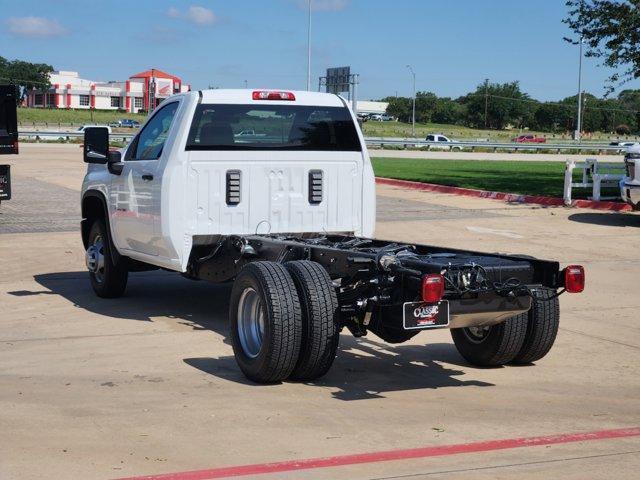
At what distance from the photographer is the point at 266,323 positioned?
738 centimetres

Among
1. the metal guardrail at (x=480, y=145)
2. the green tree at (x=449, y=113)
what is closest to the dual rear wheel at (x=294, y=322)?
the metal guardrail at (x=480, y=145)

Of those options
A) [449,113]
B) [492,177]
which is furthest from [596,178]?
[449,113]

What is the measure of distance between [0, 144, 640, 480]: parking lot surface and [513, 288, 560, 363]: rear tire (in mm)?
204

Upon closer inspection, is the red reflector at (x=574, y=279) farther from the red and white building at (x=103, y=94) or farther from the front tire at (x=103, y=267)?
the red and white building at (x=103, y=94)

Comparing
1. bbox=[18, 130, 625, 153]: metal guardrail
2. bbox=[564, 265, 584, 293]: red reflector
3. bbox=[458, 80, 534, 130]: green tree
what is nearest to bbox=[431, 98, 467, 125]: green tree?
bbox=[458, 80, 534, 130]: green tree

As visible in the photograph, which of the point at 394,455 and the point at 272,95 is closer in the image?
the point at 394,455

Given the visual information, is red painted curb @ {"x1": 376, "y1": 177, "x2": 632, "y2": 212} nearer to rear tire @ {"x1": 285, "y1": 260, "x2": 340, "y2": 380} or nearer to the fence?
the fence

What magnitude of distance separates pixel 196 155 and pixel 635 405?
176 inches

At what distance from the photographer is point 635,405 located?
284 inches

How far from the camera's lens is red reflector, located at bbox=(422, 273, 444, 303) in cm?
674

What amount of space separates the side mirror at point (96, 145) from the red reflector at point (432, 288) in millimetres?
4879

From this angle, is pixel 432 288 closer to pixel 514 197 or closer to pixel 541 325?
pixel 541 325

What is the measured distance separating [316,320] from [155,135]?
378 cm

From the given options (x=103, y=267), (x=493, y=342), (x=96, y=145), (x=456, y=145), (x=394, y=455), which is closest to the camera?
(x=394, y=455)
